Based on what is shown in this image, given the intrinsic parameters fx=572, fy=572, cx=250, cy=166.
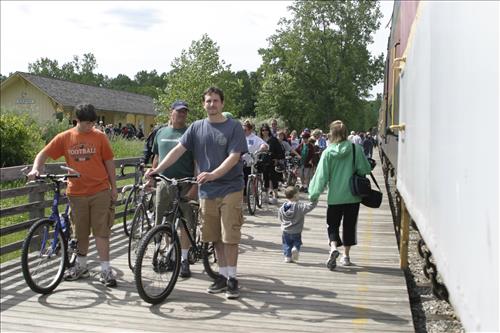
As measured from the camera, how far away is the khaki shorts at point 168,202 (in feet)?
19.9

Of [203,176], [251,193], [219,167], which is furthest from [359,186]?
[251,193]

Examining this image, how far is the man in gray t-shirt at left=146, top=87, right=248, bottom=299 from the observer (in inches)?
207

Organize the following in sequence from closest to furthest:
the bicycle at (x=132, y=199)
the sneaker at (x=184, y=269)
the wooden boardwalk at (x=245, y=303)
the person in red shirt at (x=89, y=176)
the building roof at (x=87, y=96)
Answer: the wooden boardwalk at (x=245, y=303) < the person in red shirt at (x=89, y=176) < the sneaker at (x=184, y=269) < the bicycle at (x=132, y=199) < the building roof at (x=87, y=96)

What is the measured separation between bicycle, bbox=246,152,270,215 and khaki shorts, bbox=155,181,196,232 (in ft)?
14.7

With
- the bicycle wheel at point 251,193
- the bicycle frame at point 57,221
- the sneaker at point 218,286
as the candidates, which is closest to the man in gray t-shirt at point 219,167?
the sneaker at point 218,286

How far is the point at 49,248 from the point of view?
5.63 metres

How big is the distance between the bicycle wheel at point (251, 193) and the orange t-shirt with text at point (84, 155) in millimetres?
5496

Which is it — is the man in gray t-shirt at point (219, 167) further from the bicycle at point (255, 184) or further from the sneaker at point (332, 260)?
the bicycle at point (255, 184)

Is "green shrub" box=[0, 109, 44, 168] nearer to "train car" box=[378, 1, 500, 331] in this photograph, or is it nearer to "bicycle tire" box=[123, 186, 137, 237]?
"bicycle tire" box=[123, 186, 137, 237]

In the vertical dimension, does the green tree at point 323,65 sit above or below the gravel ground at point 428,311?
above

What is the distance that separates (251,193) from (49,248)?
20.2 feet

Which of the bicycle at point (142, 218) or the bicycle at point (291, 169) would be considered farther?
the bicycle at point (291, 169)

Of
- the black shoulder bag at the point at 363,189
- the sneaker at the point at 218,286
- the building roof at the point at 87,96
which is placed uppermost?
the building roof at the point at 87,96

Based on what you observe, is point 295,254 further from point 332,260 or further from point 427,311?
point 427,311
